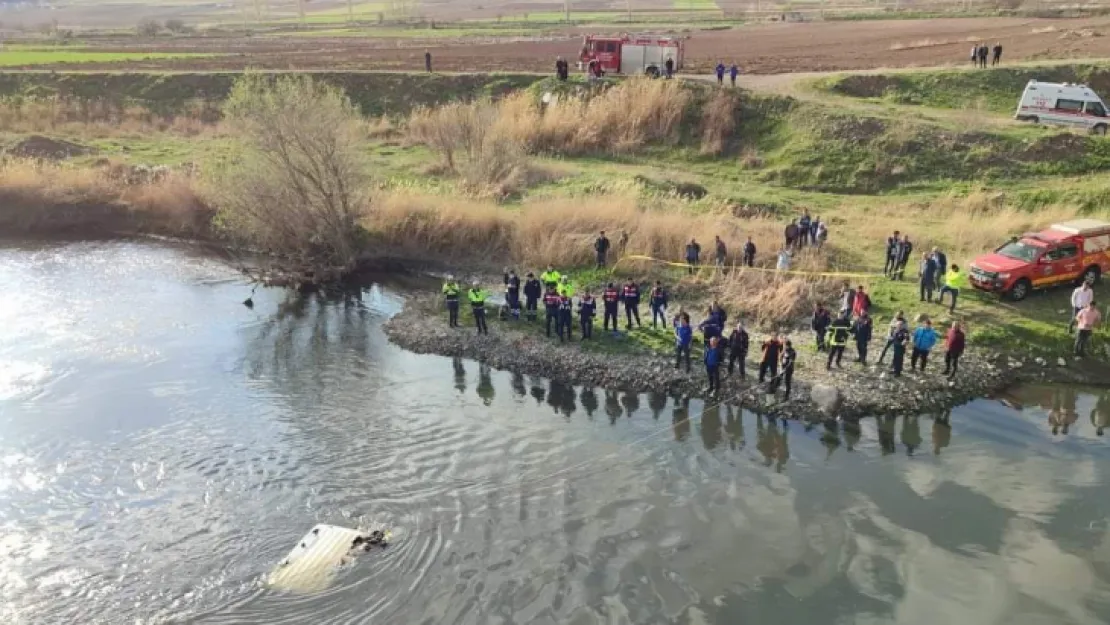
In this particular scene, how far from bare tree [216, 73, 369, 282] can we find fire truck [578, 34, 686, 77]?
63.7ft

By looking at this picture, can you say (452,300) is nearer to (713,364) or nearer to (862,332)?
(713,364)

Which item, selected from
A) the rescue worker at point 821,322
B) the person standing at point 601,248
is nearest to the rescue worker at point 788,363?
the rescue worker at point 821,322

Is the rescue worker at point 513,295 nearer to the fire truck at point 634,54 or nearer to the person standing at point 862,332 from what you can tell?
the person standing at point 862,332

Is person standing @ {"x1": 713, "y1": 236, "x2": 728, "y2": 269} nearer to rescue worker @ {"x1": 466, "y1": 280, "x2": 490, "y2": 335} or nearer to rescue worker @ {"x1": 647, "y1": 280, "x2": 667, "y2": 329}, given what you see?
rescue worker @ {"x1": 647, "y1": 280, "x2": 667, "y2": 329}

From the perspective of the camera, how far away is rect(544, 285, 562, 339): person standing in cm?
2247

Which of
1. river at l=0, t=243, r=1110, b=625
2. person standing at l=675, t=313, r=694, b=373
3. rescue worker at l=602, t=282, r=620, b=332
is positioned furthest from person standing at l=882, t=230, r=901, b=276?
rescue worker at l=602, t=282, r=620, b=332

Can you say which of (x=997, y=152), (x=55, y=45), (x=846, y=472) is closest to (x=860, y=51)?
(x=997, y=152)

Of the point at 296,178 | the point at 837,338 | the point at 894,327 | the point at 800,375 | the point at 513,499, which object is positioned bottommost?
the point at 513,499

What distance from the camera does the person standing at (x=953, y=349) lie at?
62.6 ft

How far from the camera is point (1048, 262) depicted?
864 inches

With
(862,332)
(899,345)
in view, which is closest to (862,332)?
(862,332)

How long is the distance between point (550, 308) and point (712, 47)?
42219 millimetres

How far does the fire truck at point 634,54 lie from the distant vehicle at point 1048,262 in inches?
982

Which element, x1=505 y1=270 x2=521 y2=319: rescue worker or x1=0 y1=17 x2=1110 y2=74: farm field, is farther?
x1=0 y1=17 x2=1110 y2=74: farm field
